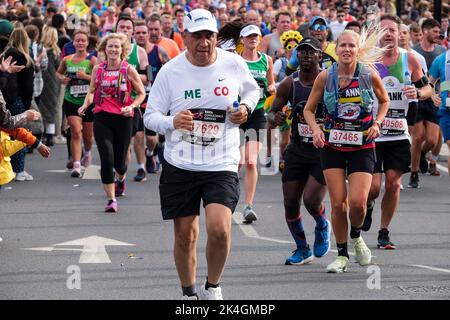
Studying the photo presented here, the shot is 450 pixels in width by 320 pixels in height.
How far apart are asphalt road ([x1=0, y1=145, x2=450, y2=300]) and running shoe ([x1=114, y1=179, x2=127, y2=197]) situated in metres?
0.11

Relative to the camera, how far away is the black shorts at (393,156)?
11.4 meters

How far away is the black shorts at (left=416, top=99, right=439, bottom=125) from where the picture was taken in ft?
55.1

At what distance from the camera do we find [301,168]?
1045cm

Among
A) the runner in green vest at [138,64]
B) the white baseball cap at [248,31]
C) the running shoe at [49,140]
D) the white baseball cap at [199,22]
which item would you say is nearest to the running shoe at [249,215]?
the white baseball cap at [248,31]

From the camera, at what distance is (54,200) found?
14.9 m

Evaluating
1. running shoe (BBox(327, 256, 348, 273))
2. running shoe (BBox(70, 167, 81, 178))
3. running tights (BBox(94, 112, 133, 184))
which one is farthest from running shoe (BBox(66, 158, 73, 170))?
running shoe (BBox(327, 256, 348, 273))

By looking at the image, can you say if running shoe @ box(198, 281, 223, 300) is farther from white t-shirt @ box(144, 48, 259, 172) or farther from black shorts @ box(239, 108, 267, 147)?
black shorts @ box(239, 108, 267, 147)

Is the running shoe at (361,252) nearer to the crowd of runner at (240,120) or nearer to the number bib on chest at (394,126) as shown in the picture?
the crowd of runner at (240,120)

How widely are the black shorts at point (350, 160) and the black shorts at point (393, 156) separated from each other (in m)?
1.41

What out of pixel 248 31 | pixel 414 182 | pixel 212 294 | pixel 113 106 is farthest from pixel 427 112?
pixel 212 294

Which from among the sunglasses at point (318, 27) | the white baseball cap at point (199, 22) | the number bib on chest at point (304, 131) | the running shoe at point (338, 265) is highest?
the white baseball cap at point (199, 22)

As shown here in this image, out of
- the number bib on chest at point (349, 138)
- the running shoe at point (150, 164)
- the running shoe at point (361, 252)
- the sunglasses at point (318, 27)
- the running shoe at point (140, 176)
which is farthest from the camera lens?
the running shoe at point (150, 164)

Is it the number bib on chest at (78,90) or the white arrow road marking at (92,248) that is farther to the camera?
the number bib on chest at (78,90)

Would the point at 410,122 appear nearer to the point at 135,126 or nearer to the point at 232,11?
the point at 135,126
